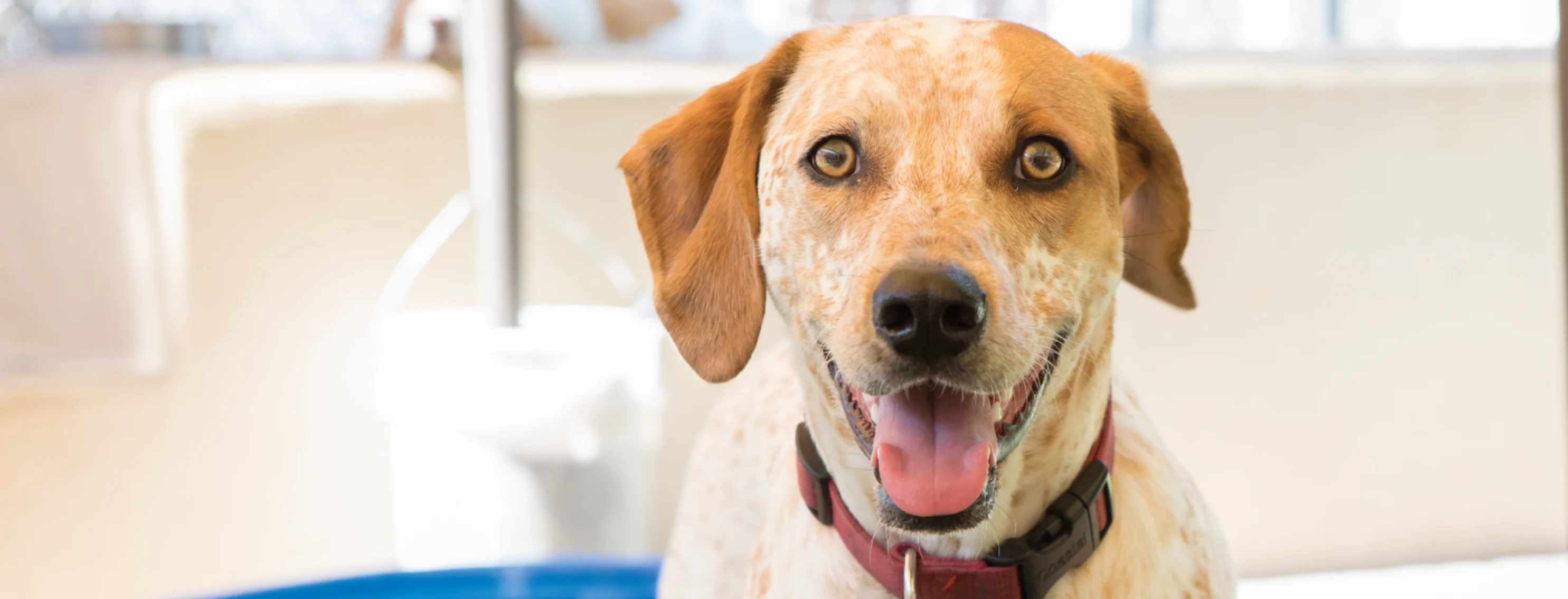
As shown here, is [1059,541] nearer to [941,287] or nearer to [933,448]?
[933,448]

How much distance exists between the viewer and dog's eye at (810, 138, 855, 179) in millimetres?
971

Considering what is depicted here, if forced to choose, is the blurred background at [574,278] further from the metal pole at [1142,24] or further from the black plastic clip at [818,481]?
the black plastic clip at [818,481]

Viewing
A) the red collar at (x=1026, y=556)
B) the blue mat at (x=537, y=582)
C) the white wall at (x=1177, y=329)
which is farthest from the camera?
the white wall at (x=1177, y=329)

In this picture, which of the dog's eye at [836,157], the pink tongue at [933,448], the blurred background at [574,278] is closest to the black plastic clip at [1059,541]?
the pink tongue at [933,448]

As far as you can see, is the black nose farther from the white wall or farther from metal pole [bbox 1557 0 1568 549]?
the white wall

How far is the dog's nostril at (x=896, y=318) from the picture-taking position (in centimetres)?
81

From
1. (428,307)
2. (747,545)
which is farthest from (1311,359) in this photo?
(428,307)

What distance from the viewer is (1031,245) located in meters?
0.92

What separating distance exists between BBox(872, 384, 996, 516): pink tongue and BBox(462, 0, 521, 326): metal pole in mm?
1575

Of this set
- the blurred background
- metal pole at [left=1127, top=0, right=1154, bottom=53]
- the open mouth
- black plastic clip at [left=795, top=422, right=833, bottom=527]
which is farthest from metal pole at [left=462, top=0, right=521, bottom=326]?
the open mouth

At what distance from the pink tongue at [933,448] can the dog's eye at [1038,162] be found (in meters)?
0.19

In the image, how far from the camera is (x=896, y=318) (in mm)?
815

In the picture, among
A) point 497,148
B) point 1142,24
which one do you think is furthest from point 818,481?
point 1142,24

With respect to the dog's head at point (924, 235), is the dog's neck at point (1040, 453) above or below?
below
